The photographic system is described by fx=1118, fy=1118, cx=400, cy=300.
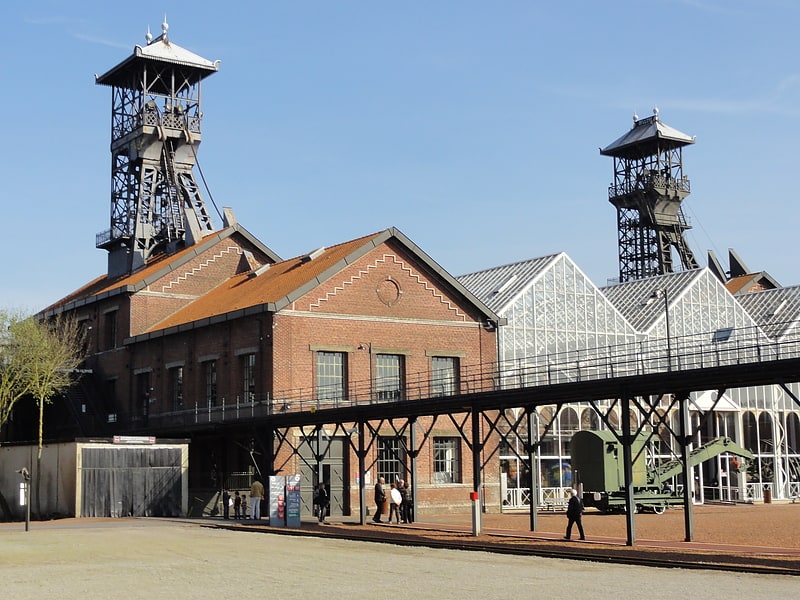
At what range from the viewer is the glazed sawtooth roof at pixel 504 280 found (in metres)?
56.2

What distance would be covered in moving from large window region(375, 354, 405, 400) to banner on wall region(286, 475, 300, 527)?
10.8 m

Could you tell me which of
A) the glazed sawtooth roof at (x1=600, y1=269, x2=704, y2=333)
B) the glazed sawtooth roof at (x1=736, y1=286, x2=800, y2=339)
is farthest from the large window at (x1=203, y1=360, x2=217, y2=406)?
the glazed sawtooth roof at (x1=736, y1=286, x2=800, y2=339)

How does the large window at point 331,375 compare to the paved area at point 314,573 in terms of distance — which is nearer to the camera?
the paved area at point 314,573

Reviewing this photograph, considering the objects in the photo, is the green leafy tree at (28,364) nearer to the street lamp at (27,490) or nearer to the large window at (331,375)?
the street lamp at (27,490)

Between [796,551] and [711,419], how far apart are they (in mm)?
36766

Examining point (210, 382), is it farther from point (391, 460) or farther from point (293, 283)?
point (391, 460)

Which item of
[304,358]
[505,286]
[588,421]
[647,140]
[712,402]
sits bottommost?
[588,421]

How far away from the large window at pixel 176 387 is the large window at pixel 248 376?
5.63m

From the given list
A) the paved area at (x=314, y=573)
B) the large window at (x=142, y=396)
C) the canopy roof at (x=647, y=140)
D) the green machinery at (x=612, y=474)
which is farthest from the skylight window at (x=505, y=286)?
the canopy roof at (x=647, y=140)

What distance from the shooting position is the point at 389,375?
161ft

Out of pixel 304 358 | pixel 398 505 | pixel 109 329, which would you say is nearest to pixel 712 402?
pixel 304 358

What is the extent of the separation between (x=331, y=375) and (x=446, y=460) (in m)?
6.31

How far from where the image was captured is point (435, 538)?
104ft

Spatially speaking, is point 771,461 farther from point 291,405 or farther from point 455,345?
point 291,405
